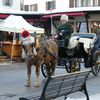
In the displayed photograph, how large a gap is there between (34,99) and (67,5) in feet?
167

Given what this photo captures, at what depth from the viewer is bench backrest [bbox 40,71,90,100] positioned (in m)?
8.23

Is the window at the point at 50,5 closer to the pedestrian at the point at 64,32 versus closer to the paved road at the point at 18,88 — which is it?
the paved road at the point at 18,88

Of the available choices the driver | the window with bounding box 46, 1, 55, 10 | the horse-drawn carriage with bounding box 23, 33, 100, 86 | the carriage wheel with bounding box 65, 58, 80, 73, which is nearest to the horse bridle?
the horse-drawn carriage with bounding box 23, 33, 100, 86

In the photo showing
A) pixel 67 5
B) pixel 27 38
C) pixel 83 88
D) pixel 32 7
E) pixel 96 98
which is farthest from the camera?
pixel 32 7

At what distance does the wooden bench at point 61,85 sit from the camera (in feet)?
27.0

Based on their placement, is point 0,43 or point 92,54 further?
point 0,43

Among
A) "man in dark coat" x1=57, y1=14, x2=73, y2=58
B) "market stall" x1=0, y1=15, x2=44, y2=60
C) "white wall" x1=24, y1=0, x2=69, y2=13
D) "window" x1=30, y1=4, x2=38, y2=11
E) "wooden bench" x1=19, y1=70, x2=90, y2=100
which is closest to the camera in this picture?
"wooden bench" x1=19, y1=70, x2=90, y2=100

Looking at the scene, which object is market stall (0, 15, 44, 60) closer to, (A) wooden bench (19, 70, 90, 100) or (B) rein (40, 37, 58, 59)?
(B) rein (40, 37, 58, 59)

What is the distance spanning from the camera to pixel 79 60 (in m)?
17.8

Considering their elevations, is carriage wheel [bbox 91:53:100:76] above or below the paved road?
above

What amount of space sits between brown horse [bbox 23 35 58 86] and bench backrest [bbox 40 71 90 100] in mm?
3969

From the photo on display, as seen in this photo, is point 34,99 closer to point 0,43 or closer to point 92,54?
point 92,54

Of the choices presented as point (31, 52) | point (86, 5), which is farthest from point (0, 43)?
point (86, 5)

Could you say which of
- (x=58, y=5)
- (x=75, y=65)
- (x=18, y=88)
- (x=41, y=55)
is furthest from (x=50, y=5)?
(x=18, y=88)
